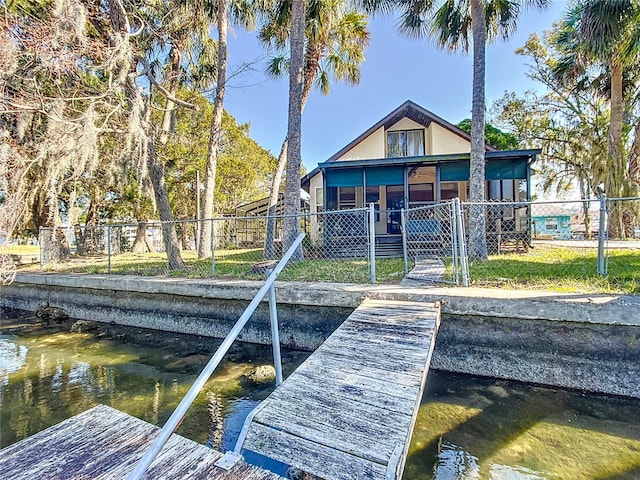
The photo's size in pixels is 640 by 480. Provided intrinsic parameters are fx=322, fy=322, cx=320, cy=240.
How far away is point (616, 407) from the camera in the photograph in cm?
304

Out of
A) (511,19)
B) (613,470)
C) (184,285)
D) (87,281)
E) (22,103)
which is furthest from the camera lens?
(511,19)

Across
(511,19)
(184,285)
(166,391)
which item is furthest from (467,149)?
(166,391)

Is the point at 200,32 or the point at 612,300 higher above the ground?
the point at 200,32

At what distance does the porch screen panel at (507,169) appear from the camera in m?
9.87

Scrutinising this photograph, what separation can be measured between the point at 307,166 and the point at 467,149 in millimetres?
33288

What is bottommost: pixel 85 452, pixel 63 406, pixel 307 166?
pixel 63 406

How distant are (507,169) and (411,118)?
4.47m

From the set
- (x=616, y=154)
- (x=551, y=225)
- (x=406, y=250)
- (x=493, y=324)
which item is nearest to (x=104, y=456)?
(x=493, y=324)

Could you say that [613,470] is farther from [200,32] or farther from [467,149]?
[200,32]

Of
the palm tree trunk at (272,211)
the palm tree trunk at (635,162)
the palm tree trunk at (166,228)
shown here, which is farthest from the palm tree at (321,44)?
the palm tree trunk at (635,162)

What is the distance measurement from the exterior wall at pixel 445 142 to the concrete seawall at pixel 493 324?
31.7ft

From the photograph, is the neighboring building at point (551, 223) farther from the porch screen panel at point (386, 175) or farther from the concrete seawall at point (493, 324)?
the concrete seawall at point (493, 324)

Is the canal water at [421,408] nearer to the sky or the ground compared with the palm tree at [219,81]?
nearer to the ground

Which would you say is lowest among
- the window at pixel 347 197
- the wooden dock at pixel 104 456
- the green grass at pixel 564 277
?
the wooden dock at pixel 104 456
